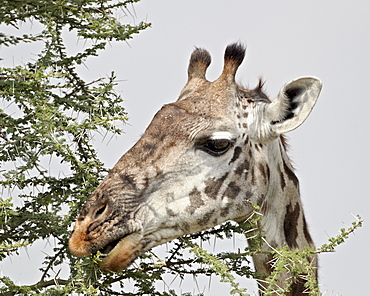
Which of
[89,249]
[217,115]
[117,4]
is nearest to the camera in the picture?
[89,249]

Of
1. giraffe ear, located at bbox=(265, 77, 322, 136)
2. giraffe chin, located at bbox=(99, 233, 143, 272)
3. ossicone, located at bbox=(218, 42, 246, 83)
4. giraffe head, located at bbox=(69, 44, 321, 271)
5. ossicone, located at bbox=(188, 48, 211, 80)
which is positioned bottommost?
giraffe chin, located at bbox=(99, 233, 143, 272)

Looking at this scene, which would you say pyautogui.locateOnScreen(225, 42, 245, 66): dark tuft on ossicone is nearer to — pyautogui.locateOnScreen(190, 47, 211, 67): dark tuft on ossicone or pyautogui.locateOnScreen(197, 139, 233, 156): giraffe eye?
pyautogui.locateOnScreen(190, 47, 211, 67): dark tuft on ossicone

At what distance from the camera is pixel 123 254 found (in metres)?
6.10

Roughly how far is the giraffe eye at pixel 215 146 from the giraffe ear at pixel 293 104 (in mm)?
504

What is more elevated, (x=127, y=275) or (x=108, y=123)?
(x=108, y=123)

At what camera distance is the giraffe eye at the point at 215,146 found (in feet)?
21.7

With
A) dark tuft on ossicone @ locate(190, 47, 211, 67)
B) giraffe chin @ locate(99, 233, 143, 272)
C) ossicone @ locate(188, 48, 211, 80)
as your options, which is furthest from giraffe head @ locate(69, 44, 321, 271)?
dark tuft on ossicone @ locate(190, 47, 211, 67)

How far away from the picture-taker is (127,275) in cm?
652

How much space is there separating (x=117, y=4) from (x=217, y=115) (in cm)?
166

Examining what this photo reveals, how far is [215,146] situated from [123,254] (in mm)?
1299

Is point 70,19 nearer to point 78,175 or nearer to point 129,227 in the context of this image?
point 78,175

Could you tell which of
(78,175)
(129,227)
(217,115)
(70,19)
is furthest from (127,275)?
(70,19)

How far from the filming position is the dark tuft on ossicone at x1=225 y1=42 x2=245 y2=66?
7.32 meters

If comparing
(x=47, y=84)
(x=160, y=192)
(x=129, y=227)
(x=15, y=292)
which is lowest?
(x=15, y=292)
